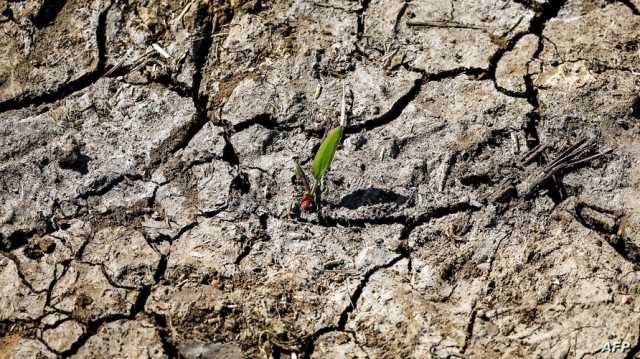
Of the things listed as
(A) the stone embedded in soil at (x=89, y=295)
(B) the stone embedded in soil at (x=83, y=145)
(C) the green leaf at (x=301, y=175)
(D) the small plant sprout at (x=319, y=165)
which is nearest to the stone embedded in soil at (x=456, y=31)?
(D) the small plant sprout at (x=319, y=165)

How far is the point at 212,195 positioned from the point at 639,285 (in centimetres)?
155

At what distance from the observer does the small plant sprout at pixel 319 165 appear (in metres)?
2.62

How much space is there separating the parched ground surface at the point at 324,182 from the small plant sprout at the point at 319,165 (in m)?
0.04

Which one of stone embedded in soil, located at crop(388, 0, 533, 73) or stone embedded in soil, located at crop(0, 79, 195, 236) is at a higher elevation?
stone embedded in soil, located at crop(388, 0, 533, 73)

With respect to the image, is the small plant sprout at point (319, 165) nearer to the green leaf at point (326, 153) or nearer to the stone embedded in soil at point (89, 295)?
the green leaf at point (326, 153)

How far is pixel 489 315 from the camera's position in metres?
2.43

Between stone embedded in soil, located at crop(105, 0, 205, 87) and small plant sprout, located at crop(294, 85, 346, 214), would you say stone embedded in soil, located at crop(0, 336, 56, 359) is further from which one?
stone embedded in soil, located at crop(105, 0, 205, 87)

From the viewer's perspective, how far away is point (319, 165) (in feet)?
8.68

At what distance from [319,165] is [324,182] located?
0.36 ft

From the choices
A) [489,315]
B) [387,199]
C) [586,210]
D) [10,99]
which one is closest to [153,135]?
[10,99]

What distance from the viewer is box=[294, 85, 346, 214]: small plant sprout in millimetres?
2625

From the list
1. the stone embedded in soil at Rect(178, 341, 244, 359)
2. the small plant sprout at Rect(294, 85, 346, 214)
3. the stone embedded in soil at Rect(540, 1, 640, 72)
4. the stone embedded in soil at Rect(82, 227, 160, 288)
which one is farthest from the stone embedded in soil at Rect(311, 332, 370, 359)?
the stone embedded in soil at Rect(540, 1, 640, 72)

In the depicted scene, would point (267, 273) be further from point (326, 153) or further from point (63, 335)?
point (63, 335)

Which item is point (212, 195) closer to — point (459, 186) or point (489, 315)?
point (459, 186)
